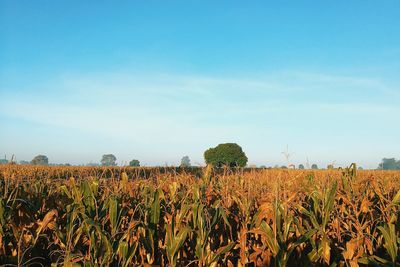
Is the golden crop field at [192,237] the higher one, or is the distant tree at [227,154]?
the distant tree at [227,154]

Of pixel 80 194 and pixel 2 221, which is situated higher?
pixel 80 194

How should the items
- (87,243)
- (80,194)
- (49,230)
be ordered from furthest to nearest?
(80,194)
(49,230)
(87,243)

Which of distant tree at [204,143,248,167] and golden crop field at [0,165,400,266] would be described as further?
distant tree at [204,143,248,167]

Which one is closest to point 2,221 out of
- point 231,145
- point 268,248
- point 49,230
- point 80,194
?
point 49,230

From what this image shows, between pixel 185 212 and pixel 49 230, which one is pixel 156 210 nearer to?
pixel 185 212

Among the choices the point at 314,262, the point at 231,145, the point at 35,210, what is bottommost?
the point at 314,262

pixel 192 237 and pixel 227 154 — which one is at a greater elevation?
pixel 227 154

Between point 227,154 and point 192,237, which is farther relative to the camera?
point 227,154

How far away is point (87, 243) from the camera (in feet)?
9.65

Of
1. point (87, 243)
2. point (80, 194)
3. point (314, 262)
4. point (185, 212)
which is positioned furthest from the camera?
point (80, 194)

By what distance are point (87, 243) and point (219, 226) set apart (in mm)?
1127

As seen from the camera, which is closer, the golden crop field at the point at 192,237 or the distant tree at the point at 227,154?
the golden crop field at the point at 192,237

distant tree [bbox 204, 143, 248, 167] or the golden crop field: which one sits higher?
distant tree [bbox 204, 143, 248, 167]

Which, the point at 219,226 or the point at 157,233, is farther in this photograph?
the point at 219,226
